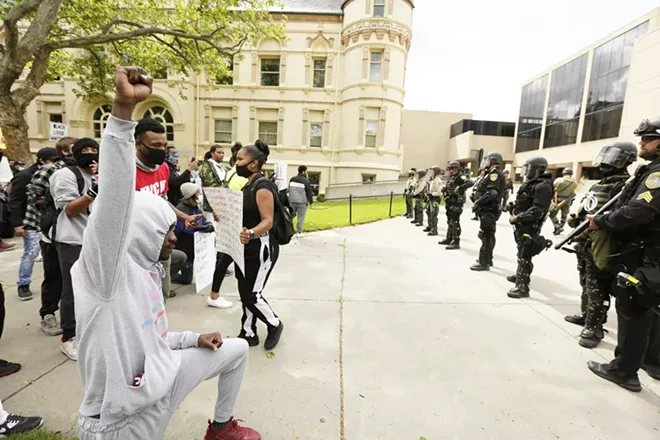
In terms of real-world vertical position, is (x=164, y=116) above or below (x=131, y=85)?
above

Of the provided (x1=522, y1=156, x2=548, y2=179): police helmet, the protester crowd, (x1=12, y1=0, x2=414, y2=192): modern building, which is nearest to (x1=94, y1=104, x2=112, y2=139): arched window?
(x1=12, y1=0, x2=414, y2=192): modern building

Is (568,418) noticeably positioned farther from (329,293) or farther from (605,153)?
(329,293)

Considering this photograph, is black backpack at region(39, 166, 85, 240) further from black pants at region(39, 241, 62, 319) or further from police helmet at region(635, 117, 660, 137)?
police helmet at region(635, 117, 660, 137)

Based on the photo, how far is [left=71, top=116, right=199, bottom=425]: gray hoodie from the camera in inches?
44.1

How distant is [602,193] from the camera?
11.2 ft

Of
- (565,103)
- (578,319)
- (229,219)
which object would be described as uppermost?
(565,103)

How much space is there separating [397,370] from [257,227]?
5.99 feet

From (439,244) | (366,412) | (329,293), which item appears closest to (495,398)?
(366,412)

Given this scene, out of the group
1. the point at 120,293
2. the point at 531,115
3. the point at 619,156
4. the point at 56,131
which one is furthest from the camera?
the point at 531,115

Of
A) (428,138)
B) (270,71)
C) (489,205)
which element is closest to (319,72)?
(270,71)

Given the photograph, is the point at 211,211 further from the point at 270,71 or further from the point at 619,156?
the point at 270,71

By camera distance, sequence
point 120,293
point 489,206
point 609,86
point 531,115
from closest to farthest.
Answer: point 120,293 → point 489,206 → point 609,86 → point 531,115

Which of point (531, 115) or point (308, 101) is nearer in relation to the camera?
point (308, 101)

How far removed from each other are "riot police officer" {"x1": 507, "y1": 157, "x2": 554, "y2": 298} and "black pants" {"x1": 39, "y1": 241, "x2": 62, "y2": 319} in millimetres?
5781
